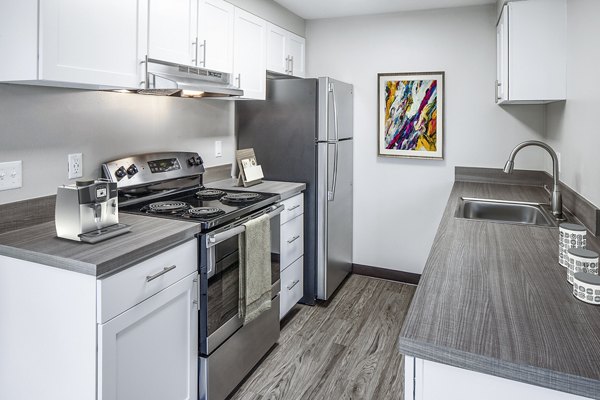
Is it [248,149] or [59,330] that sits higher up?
[248,149]

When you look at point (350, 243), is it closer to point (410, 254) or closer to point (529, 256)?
point (410, 254)

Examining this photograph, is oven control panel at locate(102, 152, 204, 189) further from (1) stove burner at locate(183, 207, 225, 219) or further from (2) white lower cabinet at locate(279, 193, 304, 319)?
(2) white lower cabinet at locate(279, 193, 304, 319)

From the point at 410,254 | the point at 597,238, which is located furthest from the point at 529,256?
the point at 410,254

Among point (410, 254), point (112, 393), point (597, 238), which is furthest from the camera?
point (410, 254)

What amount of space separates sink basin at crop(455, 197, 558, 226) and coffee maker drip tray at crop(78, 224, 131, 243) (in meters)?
1.73

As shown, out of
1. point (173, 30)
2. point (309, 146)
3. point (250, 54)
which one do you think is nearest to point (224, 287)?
point (173, 30)

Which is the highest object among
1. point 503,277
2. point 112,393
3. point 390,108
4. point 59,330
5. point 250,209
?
point 390,108

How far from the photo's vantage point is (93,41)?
1.66 m

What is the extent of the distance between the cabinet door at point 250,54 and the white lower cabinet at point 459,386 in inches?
85.2

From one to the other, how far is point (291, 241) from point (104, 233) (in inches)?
58.0

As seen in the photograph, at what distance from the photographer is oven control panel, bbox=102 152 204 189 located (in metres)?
2.13

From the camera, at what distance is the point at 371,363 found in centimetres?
242

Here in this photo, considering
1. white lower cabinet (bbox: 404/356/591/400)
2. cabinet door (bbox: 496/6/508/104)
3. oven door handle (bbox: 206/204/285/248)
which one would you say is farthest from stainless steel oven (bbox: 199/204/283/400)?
cabinet door (bbox: 496/6/508/104)

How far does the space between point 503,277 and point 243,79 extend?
2.03m
